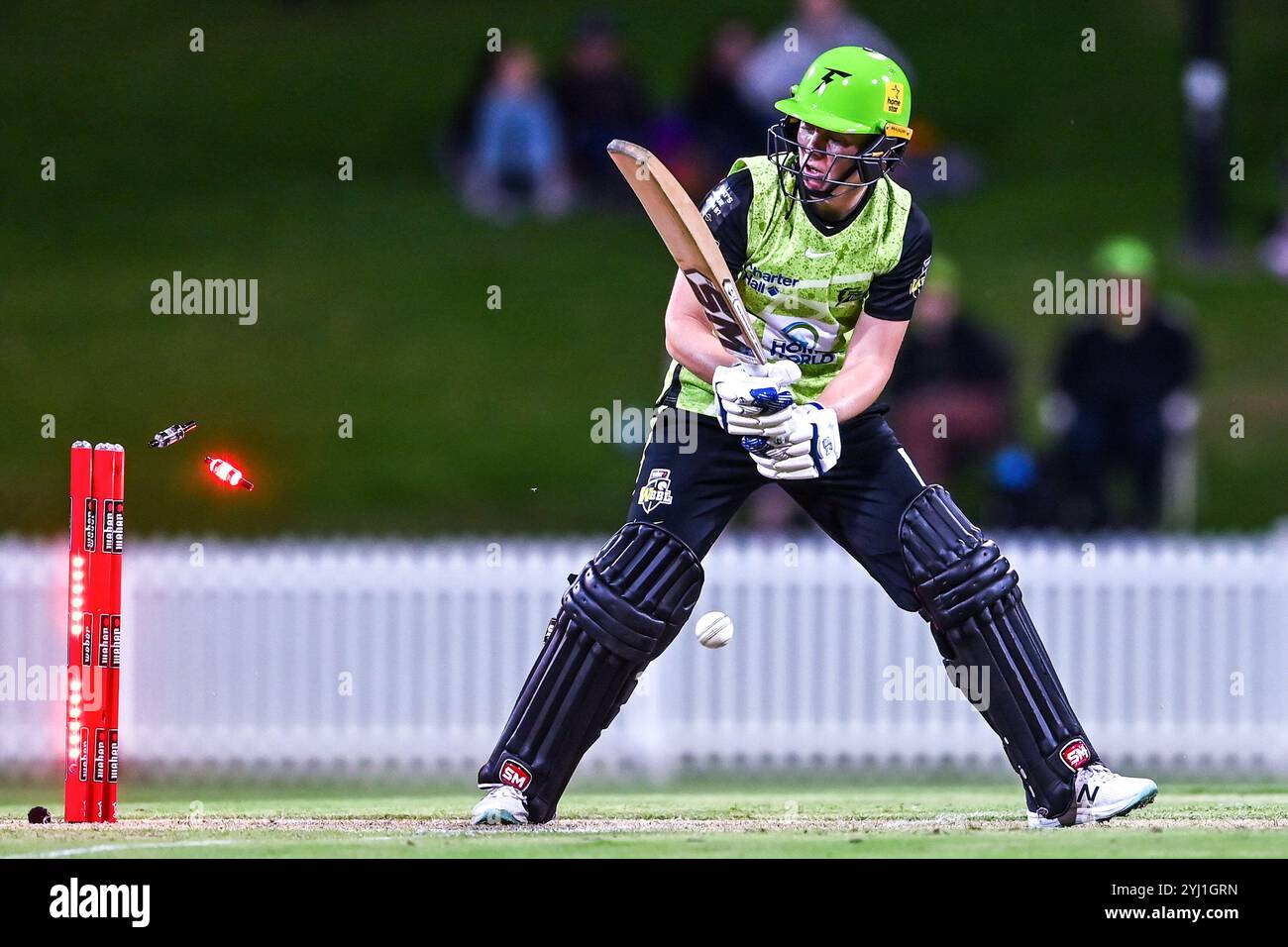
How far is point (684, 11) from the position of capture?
20969mm

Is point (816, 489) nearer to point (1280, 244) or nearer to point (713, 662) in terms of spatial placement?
point (713, 662)

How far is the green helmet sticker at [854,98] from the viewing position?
581cm

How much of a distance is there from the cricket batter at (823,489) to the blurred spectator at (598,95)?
26.9 ft

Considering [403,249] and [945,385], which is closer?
[945,385]

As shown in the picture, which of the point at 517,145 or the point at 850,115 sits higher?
the point at 517,145

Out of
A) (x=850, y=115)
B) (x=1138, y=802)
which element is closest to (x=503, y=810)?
(x=1138, y=802)

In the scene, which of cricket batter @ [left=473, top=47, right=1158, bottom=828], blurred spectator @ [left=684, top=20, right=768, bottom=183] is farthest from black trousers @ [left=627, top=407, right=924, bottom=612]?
blurred spectator @ [left=684, top=20, right=768, bottom=183]

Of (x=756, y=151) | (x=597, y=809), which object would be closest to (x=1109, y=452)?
(x=756, y=151)

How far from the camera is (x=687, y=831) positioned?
231 inches

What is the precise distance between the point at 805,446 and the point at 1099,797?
120 centimetres
